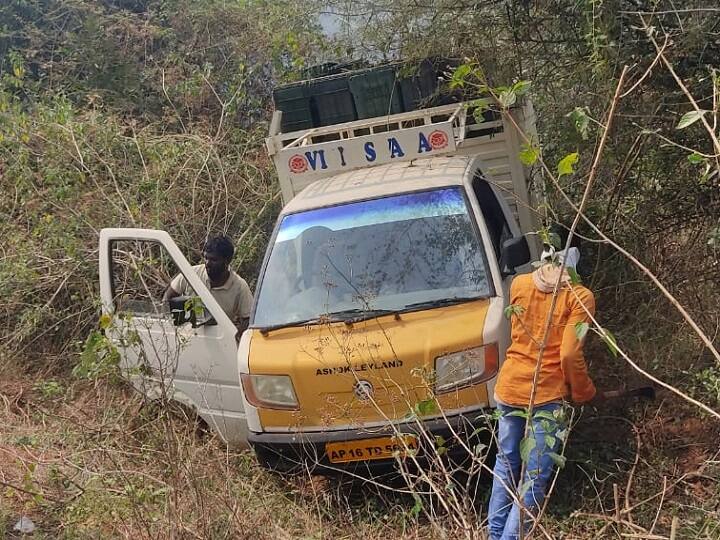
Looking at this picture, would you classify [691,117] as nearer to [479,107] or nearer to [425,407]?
[479,107]

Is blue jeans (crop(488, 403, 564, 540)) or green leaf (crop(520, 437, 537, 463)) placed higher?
green leaf (crop(520, 437, 537, 463))

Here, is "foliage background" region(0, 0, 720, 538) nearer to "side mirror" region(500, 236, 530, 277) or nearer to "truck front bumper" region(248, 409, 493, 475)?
"truck front bumper" region(248, 409, 493, 475)

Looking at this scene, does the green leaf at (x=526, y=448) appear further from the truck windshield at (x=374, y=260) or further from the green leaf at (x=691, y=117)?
the truck windshield at (x=374, y=260)

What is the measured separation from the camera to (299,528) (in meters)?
4.44

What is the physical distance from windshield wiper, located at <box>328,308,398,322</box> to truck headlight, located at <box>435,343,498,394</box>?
1.64 ft

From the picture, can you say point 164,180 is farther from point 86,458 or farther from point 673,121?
point 673,121

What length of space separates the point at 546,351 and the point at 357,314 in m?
1.27

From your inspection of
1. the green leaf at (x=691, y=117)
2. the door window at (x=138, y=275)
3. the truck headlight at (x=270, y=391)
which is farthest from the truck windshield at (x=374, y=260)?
the green leaf at (x=691, y=117)

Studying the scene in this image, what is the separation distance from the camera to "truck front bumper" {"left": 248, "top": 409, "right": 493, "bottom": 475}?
14.1ft

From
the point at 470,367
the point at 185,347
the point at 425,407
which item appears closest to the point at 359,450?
the point at 470,367

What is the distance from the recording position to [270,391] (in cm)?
465

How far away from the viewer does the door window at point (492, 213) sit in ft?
16.6

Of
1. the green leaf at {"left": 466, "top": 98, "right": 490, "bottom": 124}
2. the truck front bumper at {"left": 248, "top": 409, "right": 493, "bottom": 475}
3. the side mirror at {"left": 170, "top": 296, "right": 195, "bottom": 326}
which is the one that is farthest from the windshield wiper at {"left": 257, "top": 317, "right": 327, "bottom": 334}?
the green leaf at {"left": 466, "top": 98, "right": 490, "bottom": 124}

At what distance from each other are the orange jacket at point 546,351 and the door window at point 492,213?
1138 millimetres
